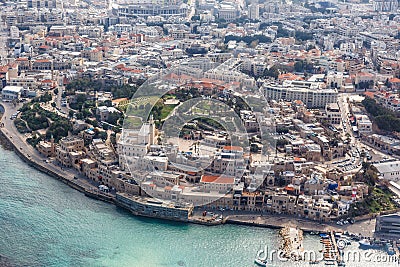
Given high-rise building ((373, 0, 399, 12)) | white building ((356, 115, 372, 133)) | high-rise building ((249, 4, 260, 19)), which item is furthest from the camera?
high-rise building ((373, 0, 399, 12))

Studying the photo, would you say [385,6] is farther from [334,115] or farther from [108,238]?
[108,238]

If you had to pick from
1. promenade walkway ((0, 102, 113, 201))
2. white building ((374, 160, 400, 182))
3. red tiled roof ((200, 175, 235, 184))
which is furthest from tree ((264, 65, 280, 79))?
red tiled roof ((200, 175, 235, 184))

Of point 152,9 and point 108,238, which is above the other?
point 152,9

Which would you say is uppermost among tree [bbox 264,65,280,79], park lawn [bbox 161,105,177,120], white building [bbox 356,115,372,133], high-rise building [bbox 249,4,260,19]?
high-rise building [bbox 249,4,260,19]

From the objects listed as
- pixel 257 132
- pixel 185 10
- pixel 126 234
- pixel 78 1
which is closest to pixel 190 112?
pixel 257 132

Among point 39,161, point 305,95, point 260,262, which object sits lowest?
point 260,262

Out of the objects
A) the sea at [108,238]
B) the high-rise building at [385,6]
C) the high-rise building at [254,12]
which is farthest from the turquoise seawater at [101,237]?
the high-rise building at [385,6]

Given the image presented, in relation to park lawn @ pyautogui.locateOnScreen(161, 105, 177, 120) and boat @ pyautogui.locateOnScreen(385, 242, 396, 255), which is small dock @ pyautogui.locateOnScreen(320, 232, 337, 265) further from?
park lawn @ pyautogui.locateOnScreen(161, 105, 177, 120)

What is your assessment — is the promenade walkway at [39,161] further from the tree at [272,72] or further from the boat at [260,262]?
the tree at [272,72]

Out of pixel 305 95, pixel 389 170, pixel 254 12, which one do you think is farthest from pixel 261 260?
pixel 254 12
